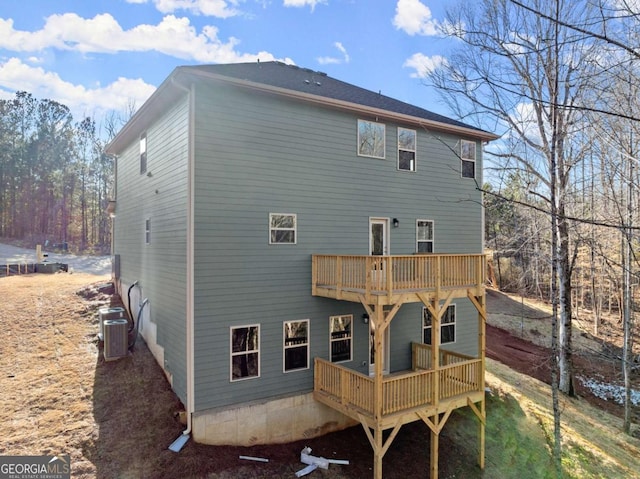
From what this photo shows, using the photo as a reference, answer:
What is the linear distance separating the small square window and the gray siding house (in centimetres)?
2

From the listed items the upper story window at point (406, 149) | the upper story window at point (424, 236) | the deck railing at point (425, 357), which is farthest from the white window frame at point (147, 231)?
the deck railing at point (425, 357)

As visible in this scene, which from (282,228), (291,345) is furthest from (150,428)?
(282,228)

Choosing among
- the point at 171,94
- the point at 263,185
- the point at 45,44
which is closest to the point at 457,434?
the point at 263,185

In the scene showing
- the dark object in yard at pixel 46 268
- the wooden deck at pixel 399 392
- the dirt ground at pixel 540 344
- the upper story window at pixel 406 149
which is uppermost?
the upper story window at pixel 406 149

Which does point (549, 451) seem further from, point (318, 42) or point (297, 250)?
point (318, 42)

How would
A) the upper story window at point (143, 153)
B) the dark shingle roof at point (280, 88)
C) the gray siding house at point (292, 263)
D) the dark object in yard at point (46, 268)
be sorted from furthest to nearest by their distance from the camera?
1. the dark object in yard at point (46, 268)
2. the upper story window at point (143, 153)
3. the dark shingle roof at point (280, 88)
4. the gray siding house at point (292, 263)

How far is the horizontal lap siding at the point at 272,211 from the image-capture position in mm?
7910

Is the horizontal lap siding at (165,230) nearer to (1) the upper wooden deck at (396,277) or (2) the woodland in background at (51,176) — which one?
(1) the upper wooden deck at (396,277)

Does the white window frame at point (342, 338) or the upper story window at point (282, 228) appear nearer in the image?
the upper story window at point (282, 228)

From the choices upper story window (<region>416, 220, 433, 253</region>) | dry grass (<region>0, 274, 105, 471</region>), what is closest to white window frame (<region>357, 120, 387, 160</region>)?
upper story window (<region>416, 220, 433, 253</region>)

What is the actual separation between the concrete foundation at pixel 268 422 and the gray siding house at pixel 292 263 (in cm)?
3

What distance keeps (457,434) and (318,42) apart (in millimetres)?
13815

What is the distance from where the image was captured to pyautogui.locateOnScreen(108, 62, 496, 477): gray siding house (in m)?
7.79

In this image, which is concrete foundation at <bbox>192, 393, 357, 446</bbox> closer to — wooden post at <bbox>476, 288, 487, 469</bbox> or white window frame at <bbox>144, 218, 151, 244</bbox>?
wooden post at <bbox>476, 288, 487, 469</bbox>
